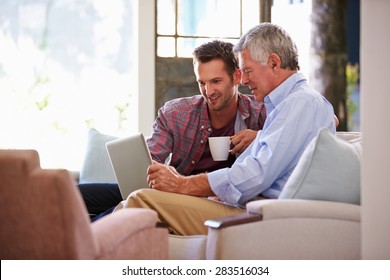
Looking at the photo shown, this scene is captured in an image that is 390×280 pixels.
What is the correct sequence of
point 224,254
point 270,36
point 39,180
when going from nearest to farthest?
point 39,180 → point 224,254 → point 270,36

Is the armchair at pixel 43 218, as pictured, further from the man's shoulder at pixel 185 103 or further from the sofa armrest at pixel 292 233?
the man's shoulder at pixel 185 103

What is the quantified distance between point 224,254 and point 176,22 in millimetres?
3748

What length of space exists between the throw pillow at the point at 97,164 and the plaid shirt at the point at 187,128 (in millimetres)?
1454

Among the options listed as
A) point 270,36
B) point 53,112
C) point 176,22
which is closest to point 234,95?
point 270,36

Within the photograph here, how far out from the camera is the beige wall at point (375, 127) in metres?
2.00

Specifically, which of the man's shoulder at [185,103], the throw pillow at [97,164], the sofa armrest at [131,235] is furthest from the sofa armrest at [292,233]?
the throw pillow at [97,164]

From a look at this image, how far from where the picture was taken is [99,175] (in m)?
5.12

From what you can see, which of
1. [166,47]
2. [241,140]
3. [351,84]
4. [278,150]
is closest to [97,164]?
[166,47]

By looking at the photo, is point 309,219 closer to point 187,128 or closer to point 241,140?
point 241,140

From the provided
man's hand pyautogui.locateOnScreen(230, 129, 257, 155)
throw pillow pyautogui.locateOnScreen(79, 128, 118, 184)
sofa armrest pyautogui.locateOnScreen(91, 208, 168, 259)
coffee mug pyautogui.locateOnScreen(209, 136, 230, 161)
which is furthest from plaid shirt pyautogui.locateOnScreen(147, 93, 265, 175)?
throw pillow pyautogui.locateOnScreen(79, 128, 118, 184)

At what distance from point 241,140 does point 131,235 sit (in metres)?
1.24

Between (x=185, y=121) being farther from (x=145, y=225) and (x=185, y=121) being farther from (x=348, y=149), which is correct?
(x=145, y=225)

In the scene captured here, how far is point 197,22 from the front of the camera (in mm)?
6020

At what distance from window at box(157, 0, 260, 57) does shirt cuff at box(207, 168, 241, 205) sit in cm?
306
